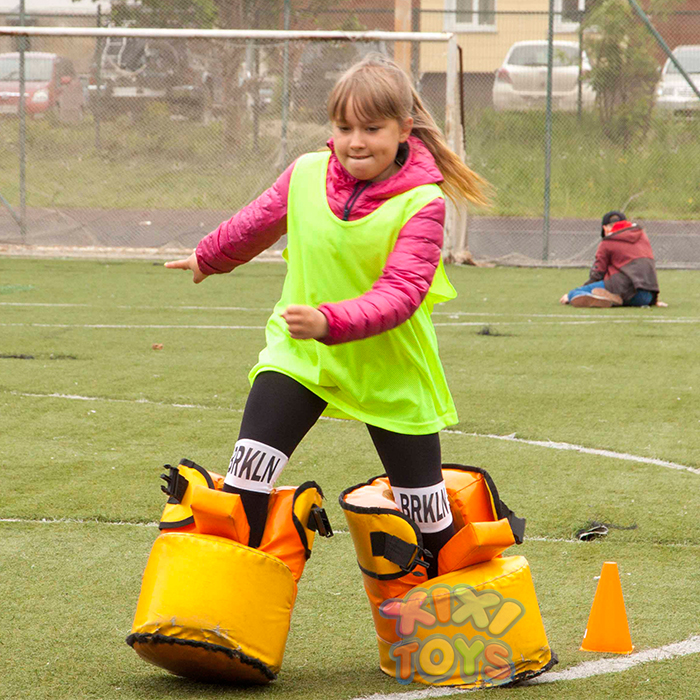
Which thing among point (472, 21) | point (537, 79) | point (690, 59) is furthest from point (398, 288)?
point (472, 21)

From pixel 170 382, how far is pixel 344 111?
163 inches

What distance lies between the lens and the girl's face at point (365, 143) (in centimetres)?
272

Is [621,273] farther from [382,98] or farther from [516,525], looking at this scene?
[382,98]

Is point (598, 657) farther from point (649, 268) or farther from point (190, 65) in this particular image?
point (190, 65)

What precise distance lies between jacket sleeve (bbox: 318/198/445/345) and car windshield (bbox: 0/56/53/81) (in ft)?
44.2

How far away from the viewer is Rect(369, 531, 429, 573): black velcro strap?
2.79 meters

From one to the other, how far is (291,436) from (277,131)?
1254 centimetres

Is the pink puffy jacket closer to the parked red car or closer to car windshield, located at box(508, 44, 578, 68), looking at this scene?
the parked red car

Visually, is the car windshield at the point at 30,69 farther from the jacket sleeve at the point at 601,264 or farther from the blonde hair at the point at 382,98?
the blonde hair at the point at 382,98

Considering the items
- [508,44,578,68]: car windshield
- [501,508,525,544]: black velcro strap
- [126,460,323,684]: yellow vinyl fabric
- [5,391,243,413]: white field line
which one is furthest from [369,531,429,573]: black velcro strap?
[508,44,578,68]: car windshield

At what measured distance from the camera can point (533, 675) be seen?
280 cm

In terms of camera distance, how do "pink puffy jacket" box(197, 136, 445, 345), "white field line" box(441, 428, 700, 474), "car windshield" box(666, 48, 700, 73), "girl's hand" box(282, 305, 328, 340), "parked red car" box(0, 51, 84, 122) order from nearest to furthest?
"girl's hand" box(282, 305, 328, 340) → "pink puffy jacket" box(197, 136, 445, 345) → "white field line" box(441, 428, 700, 474) → "parked red car" box(0, 51, 84, 122) → "car windshield" box(666, 48, 700, 73)

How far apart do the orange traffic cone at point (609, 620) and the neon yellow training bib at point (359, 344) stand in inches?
25.4

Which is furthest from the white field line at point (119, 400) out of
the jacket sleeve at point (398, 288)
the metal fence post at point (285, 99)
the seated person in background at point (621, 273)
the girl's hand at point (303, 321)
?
the metal fence post at point (285, 99)
